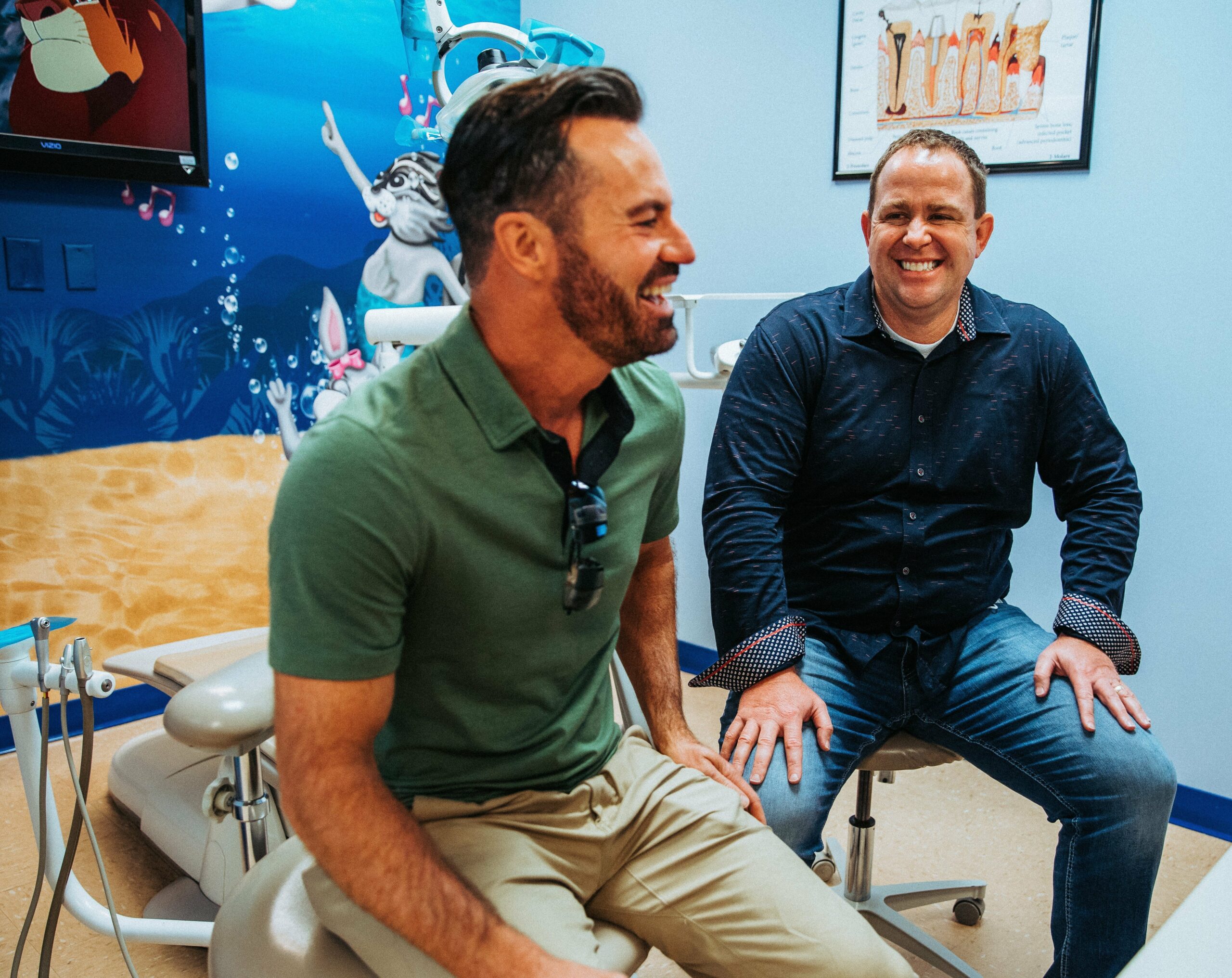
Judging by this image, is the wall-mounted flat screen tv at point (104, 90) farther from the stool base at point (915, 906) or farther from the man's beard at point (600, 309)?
the stool base at point (915, 906)

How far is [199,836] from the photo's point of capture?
5.91 feet

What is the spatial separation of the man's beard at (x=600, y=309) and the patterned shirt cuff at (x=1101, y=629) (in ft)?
2.93

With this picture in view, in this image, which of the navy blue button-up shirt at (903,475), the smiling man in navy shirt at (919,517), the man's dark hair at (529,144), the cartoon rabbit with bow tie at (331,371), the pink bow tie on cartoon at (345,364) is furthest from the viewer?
the pink bow tie on cartoon at (345,364)

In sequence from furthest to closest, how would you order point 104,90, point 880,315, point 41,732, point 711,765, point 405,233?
point 405,233 → point 104,90 → point 880,315 → point 41,732 → point 711,765

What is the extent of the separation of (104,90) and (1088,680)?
8.00ft

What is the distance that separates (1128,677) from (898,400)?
3.71 feet

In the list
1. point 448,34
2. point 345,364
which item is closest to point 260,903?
point 448,34

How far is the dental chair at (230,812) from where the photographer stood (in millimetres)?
896

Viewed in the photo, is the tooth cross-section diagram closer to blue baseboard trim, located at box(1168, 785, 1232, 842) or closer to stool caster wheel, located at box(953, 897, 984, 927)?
blue baseboard trim, located at box(1168, 785, 1232, 842)

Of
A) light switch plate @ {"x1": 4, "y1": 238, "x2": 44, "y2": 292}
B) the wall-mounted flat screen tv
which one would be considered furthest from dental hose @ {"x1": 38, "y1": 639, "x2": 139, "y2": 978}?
the wall-mounted flat screen tv

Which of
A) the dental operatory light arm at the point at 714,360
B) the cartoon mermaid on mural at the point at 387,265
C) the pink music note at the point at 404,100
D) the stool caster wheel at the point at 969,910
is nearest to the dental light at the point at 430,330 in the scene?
the dental operatory light arm at the point at 714,360

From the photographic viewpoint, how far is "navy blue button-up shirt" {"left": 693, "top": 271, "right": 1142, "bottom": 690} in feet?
4.98

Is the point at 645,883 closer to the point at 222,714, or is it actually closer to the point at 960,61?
the point at 222,714

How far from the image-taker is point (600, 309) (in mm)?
937
